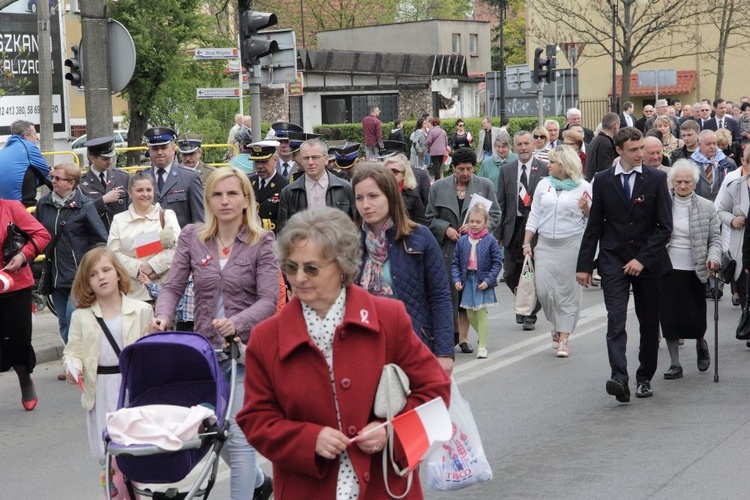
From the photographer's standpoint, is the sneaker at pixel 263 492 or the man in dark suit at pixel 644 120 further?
the man in dark suit at pixel 644 120

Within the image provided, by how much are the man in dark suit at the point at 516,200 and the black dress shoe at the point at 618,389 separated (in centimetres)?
424

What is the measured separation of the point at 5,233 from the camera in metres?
9.19

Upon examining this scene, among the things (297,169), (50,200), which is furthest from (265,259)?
(297,169)

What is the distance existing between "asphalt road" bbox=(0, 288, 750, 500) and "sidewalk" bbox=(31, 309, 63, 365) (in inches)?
6.8

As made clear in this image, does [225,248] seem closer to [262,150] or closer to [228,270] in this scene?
[228,270]

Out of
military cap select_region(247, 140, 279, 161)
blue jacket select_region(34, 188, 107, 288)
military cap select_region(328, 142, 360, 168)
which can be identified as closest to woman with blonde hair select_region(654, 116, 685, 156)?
military cap select_region(328, 142, 360, 168)

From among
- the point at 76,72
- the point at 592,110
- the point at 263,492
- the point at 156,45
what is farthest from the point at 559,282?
the point at 592,110

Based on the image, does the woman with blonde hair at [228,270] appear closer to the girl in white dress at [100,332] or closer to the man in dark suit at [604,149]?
the girl in white dress at [100,332]

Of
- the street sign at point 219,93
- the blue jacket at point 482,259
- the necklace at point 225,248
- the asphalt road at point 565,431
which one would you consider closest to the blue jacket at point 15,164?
the asphalt road at point 565,431

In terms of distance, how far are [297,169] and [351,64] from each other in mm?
40347

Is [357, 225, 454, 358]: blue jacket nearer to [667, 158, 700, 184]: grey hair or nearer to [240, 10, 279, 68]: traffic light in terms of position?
[667, 158, 700, 184]: grey hair

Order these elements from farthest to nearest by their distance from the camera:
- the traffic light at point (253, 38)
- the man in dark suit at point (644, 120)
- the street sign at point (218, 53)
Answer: the man in dark suit at point (644, 120), the street sign at point (218, 53), the traffic light at point (253, 38)

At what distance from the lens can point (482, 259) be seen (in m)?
11.3

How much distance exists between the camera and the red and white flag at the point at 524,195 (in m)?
13.4
